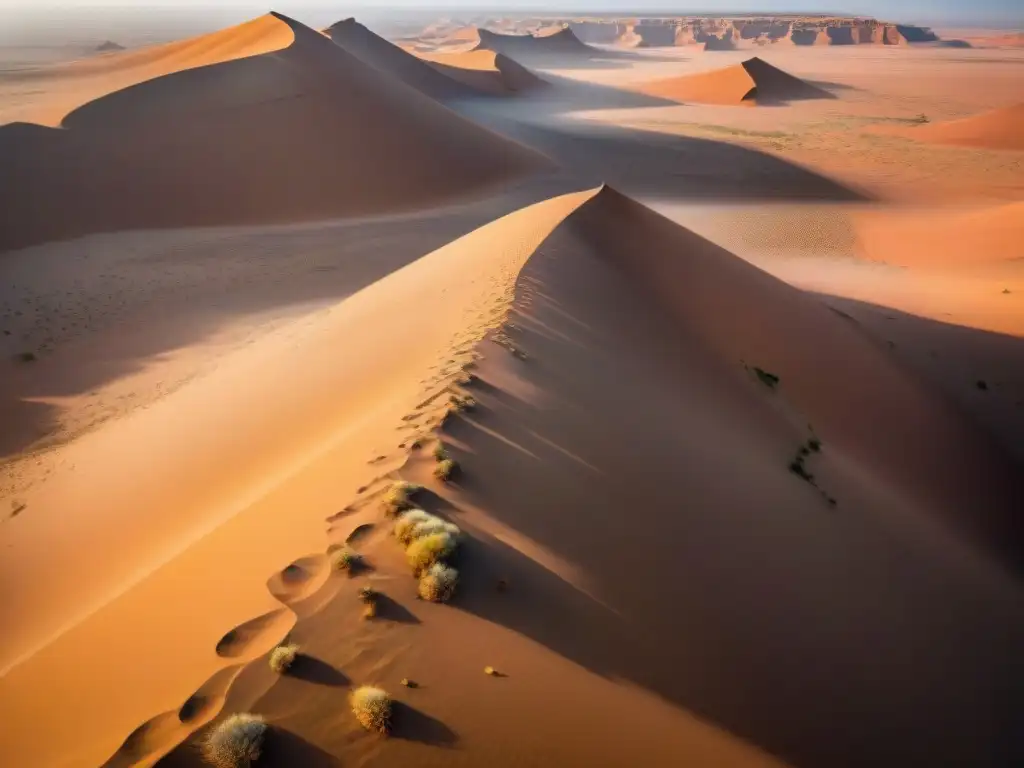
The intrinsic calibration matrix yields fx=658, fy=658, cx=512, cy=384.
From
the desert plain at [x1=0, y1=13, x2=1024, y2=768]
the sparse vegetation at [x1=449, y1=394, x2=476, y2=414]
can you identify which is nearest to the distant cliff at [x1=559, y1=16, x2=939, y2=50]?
the desert plain at [x1=0, y1=13, x2=1024, y2=768]

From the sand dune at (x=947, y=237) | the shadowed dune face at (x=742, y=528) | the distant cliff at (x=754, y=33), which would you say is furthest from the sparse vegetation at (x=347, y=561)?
the distant cliff at (x=754, y=33)

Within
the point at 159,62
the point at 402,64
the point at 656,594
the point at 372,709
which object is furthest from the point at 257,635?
the point at 402,64

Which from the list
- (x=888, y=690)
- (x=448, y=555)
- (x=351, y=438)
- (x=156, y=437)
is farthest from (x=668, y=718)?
(x=156, y=437)

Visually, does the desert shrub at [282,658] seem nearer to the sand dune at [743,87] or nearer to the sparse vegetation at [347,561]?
the sparse vegetation at [347,561]

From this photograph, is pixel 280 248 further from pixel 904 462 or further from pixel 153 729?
pixel 153 729

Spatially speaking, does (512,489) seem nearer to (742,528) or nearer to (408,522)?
(408,522)
